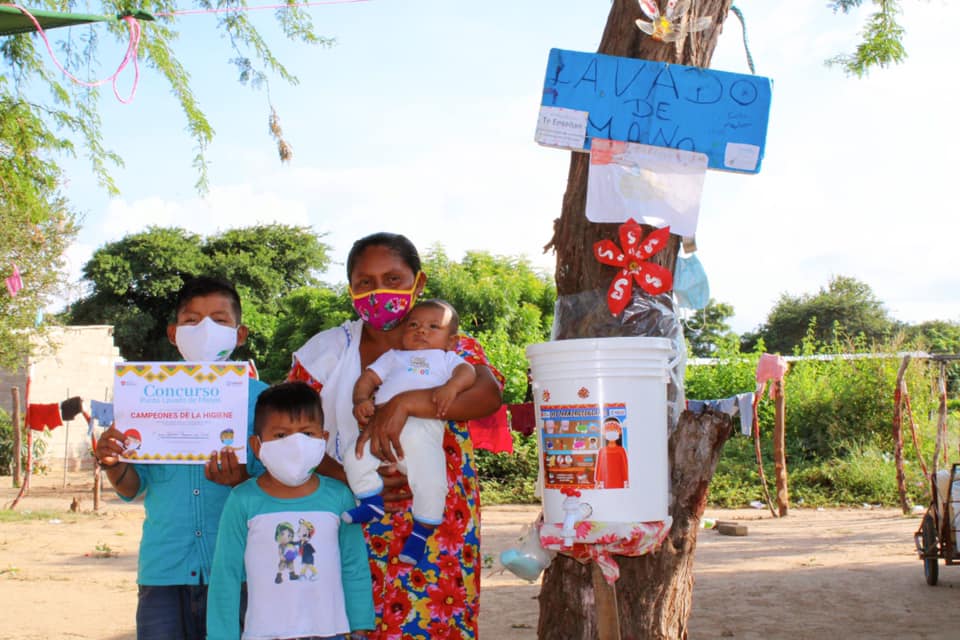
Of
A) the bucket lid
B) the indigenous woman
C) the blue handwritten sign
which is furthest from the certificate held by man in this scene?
the blue handwritten sign

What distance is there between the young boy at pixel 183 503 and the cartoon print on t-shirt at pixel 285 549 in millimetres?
190

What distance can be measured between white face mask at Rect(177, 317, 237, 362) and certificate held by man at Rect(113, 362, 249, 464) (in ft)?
0.54

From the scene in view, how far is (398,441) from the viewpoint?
94.3 inches

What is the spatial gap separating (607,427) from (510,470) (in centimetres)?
1319

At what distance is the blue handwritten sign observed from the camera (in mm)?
2832

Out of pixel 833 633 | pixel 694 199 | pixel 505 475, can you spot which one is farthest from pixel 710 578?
pixel 505 475

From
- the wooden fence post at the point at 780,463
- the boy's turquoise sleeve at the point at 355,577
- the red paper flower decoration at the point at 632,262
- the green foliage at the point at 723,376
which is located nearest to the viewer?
the boy's turquoise sleeve at the point at 355,577

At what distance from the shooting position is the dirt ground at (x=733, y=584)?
18.6 ft

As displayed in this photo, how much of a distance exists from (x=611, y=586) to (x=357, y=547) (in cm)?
72

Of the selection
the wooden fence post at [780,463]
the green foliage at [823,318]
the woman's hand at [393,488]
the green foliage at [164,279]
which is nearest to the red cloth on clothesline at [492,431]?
the woman's hand at [393,488]

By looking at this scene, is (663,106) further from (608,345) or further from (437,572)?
(437,572)

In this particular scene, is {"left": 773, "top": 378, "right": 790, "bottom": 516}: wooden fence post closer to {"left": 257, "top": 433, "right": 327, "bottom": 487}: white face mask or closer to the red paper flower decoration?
the red paper flower decoration

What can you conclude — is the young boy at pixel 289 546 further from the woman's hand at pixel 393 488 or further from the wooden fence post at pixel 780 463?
the wooden fence post at pixel 780 463

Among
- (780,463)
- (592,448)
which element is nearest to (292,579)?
(592,448)
